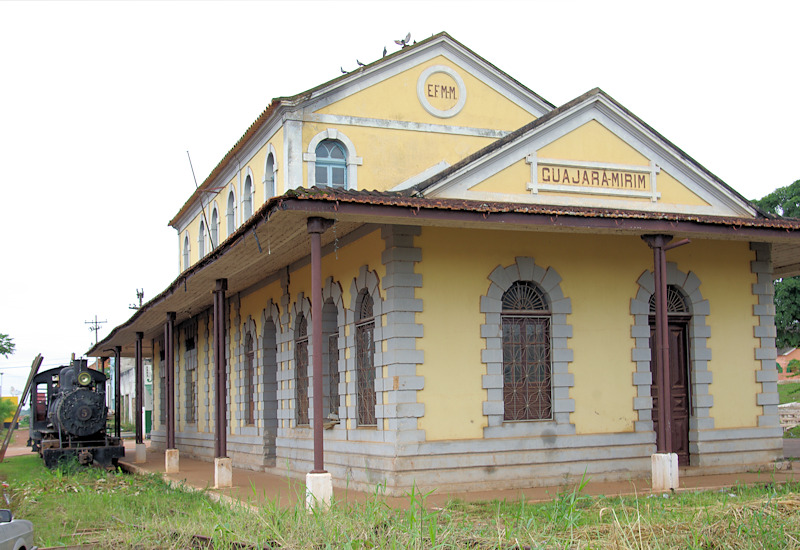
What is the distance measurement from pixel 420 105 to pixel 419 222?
7.64 metres

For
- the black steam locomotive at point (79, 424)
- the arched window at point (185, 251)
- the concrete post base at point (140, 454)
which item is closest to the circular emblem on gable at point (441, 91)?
the black steam locomotive at point (79, 424)

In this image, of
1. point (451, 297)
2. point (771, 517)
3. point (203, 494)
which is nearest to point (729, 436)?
point (451, 297)

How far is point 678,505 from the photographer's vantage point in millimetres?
8742

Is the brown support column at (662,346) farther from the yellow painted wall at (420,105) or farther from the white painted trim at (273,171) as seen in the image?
the white painted trim at (273,171)

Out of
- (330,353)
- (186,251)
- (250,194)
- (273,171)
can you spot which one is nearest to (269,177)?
(273,171)

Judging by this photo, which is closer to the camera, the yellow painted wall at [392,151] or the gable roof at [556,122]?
the gable roof at [556,122]

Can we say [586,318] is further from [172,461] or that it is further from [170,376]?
[170,376]

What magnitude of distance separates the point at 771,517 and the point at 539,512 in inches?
87.0

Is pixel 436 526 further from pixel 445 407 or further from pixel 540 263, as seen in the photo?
pixel 540 263

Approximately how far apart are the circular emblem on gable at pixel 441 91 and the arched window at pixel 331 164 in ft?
7.49

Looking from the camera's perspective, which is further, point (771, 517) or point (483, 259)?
point (483, 259)

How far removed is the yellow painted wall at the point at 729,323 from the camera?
14.7 m

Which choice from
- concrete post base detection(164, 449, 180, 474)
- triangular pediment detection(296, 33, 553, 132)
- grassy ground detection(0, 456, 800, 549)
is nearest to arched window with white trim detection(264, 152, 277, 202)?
triangular pediment detection(296, 33, 553, 132)

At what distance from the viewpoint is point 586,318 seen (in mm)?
13945
